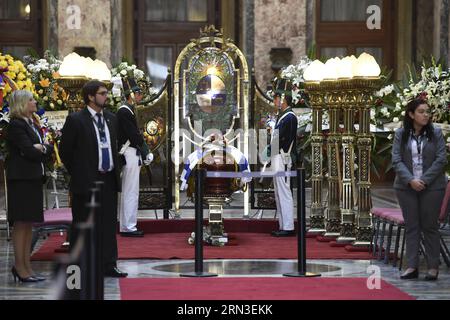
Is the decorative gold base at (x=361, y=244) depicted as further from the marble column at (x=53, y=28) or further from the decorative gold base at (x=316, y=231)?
the marble column at (x=53, y=28)

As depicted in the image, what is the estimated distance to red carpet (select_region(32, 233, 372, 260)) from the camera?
13070 mm

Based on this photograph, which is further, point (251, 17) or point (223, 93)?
point (251, 17)

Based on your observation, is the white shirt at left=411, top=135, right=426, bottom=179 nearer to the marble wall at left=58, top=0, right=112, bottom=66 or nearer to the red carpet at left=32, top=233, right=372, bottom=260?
the red carpet at left=32, top=233, right=372, bottom=260

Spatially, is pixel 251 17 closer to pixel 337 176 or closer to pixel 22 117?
pixel 337 176

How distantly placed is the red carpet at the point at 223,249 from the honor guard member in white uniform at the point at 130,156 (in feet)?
1.02

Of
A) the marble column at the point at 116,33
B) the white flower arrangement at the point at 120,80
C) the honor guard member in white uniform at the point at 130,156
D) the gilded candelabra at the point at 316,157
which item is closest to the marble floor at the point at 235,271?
the honor guard member in white uniform at the point at 130,156

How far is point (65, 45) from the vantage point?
71.8 ft

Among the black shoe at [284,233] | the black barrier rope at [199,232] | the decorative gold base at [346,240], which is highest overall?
the black barrier rope at [199,232]

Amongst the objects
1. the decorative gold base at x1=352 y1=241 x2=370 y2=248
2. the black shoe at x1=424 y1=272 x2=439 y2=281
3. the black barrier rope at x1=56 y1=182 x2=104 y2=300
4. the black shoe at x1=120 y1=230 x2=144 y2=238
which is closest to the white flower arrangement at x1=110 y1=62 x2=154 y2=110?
the black shoe at x1=120 y1=230 x2=144 y2=238

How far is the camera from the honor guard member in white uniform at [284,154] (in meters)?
15.1

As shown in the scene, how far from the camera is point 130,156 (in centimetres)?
1515

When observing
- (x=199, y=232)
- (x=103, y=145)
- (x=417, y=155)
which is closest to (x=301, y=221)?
(x=199, y=232)
